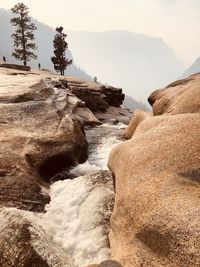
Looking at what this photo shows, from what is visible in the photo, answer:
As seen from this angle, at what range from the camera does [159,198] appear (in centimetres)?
1065

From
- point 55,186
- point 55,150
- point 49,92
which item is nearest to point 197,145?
point 55,186

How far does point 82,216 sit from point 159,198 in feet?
13.6

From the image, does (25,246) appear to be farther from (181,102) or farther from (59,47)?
(59,47)

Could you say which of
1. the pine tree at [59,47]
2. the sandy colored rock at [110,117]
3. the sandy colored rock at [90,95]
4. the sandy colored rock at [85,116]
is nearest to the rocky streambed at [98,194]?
the sandy colored rock at [85,116]

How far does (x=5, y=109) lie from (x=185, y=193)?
52.0ft

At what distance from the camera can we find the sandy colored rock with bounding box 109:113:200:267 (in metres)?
A: 9.05

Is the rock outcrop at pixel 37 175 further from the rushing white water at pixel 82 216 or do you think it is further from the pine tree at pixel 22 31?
the pine tree at pixel 22 31

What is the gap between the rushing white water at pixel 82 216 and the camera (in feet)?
38.6

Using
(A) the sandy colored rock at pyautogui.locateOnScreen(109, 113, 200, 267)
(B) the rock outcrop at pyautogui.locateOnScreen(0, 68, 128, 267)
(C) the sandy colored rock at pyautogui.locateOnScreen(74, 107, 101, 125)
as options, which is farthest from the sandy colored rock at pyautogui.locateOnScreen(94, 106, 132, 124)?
(A) the sandy colored rock at pyautogui.locateOnScreen(109, 113, 200, 267)

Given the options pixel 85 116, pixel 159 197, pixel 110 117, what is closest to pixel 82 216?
pixel 159 197

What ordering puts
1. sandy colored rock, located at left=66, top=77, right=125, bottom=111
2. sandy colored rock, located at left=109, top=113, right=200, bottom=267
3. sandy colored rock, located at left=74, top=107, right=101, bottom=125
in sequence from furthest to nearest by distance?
sandy colored rock, located at left=66, top=77, right=125, bottom=111, sandy colored rock, located at left=74, top=107, right=101, bottom=125, sandy colored rock, located at left=109, top=113, right=200, bottom=267

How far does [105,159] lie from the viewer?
2155 cm

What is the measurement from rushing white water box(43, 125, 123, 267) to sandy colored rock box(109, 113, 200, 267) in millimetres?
792

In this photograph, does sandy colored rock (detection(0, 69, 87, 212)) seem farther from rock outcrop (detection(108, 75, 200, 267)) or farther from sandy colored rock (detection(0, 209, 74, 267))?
rock outcrop (detection(108, 75, 200, 267))
